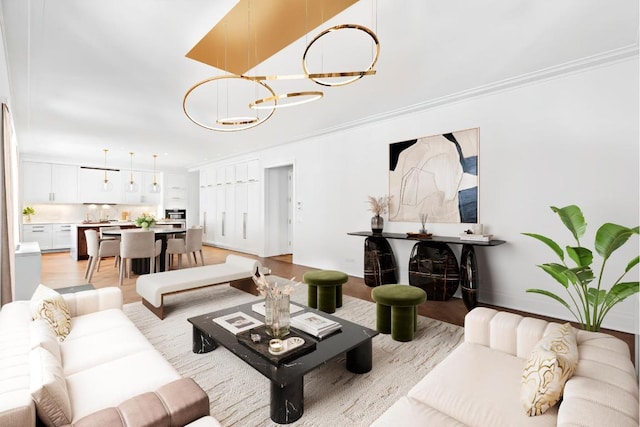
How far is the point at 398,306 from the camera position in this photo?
2803 mm

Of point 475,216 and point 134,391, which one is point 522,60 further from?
point 134,391

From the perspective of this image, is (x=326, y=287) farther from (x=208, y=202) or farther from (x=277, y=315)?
(x=208, y=202)

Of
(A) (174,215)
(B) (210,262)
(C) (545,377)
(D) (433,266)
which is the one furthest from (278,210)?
(C) (545,377)

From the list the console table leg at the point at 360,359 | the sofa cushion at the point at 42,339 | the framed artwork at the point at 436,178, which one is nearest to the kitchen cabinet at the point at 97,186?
the sofa cushion at the point at 42,339

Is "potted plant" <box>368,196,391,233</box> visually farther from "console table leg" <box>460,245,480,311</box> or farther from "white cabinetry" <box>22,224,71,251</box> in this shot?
"white cabinetry" <box>22,224,71,251</box>

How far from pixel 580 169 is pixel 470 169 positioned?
1.14 m

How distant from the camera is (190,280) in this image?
362cm

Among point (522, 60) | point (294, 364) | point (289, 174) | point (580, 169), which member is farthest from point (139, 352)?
point (289, 174)

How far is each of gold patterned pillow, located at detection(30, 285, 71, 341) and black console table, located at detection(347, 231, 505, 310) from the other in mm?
3631

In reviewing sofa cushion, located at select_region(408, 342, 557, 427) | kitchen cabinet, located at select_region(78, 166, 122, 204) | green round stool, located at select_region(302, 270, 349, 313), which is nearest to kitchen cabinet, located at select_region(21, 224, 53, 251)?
kitchen cabinet, located at select_region(78, 166, 122, 204)

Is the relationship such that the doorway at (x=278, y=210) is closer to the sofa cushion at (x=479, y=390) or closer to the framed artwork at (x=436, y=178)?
the framed artwork at (x=436, y=178)

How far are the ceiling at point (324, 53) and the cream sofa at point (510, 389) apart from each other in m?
2.40

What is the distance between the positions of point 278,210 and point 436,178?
4292mm

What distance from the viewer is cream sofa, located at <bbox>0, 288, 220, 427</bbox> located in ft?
3.81
